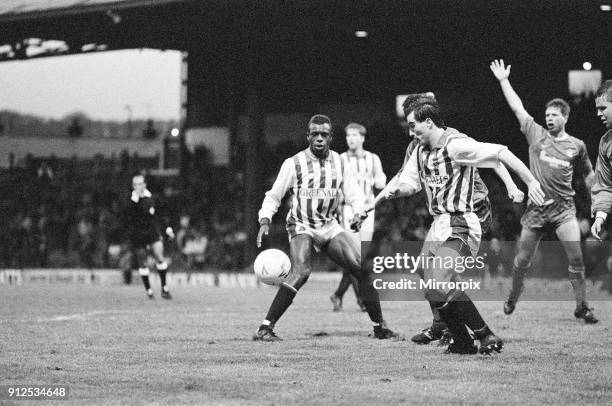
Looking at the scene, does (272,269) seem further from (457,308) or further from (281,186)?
(457,308)

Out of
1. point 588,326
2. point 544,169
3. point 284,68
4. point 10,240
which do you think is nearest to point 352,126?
point 544,169

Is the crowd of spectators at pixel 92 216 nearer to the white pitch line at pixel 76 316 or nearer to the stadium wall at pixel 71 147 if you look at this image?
the stadium wall at pixel 71 147

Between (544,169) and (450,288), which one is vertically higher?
(544,169)

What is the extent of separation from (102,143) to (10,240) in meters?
5.65

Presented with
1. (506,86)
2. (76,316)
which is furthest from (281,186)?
(76,316)

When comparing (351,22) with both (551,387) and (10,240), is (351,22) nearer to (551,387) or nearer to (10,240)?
(10,240)

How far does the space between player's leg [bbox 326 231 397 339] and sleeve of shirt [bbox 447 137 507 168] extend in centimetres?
225

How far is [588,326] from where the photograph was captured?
10.8 metres

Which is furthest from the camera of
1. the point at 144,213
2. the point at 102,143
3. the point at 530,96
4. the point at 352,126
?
the point at 102,143

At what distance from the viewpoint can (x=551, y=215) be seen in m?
11.2

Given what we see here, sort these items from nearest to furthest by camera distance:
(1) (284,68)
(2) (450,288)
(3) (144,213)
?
1. (2) (450,288)
2. (3) (144,213)
3. (1) (284,68)

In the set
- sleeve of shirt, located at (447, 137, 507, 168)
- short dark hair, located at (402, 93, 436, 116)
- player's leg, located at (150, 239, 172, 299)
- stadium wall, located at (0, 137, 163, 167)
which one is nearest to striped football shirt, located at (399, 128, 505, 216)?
sleeve of shirt, located at (447, 137, 507, 168)

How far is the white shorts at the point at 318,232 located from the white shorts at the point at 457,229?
1916 mm

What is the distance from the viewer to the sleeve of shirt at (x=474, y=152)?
24.9 feet
